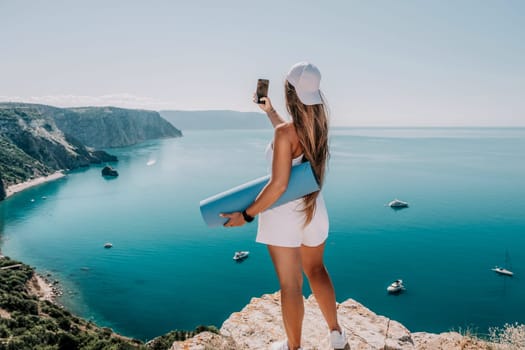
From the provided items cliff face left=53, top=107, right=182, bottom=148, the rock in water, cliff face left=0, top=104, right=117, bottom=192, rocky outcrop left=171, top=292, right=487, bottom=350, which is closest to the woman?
rocky outcrop left=171, top=292, right=487, bottom=350

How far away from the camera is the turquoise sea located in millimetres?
31422

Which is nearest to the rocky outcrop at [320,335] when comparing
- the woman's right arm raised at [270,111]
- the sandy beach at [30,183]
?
the woman's right arm raised at [270,111]

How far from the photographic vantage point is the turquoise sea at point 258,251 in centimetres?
3142

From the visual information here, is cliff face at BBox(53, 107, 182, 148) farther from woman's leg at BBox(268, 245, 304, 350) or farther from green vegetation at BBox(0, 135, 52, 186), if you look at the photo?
woman's leg at BBox(268, 245, 304, 350)

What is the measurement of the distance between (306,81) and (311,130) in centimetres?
27

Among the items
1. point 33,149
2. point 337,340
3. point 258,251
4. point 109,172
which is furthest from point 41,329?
point 33,149

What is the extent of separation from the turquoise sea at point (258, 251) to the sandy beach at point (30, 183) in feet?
10.1

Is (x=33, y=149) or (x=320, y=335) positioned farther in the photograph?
(x=33, y=149)

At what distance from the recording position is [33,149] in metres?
95.0

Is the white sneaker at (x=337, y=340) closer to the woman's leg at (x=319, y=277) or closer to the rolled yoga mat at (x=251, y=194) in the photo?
the woman's leg at (x=319, y=277)

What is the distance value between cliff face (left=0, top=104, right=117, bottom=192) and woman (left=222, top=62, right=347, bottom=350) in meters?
88.5

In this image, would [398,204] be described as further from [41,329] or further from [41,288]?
[41,329]

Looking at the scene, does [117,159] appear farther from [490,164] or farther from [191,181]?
[490,164]

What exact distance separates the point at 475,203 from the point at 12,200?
7914 cm
